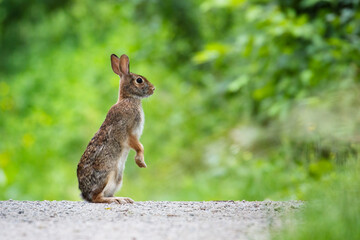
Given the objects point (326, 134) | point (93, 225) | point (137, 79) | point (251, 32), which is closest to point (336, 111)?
point (326, 134)

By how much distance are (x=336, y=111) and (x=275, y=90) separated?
96cm

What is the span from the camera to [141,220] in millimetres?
4449

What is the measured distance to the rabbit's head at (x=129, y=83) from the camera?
5.78 m

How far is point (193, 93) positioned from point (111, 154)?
692 cm

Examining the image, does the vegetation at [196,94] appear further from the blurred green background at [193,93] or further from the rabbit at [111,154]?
the rabbit at [111,154]

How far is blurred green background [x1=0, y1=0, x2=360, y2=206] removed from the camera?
8188 millimetres

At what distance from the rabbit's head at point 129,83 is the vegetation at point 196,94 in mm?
1813

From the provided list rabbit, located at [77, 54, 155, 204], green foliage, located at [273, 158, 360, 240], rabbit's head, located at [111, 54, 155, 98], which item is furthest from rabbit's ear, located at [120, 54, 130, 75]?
green foliage, located at [273, 158, 360, 240]

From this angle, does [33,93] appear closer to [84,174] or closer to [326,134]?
[326,134]

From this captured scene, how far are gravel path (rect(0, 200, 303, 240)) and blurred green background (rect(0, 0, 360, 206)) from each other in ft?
3.97

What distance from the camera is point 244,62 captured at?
34.5ft

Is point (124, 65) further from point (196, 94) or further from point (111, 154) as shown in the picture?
point (196, 94)

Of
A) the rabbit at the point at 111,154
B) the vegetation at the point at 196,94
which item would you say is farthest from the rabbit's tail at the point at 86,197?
the vegetation at the point at 196,94

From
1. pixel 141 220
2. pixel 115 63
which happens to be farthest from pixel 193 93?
pixel 141 220
